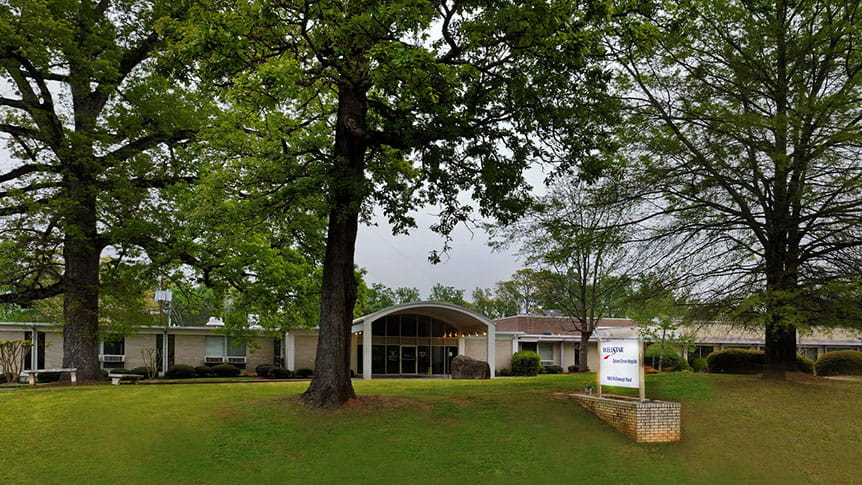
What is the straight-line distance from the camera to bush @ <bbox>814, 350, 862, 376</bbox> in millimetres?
26016

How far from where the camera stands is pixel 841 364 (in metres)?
26.3

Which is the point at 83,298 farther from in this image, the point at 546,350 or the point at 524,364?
the point at 546,350

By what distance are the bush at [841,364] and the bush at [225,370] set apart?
28.6m

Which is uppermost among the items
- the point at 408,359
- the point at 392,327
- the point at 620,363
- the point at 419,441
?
the point at 620,363

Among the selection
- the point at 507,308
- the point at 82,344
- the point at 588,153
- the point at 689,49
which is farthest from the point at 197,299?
the point at 507,308

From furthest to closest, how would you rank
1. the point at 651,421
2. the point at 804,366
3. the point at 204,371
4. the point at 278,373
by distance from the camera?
the point at 278,373, the point at 204,371, the point at 804,366, the point at 651,421

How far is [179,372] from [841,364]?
31190 millimetres

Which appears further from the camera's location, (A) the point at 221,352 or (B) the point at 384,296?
(B) the point at 384,296

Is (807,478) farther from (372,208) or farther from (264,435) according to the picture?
(372,208)

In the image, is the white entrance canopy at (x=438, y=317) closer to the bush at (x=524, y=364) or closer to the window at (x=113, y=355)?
the bush at (x=524, y=364)

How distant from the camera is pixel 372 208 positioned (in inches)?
710

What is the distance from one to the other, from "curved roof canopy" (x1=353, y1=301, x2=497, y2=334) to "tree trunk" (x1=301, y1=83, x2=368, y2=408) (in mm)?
17196

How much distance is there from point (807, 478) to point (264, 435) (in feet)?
32.2

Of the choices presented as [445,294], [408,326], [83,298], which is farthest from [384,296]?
[83,298]
